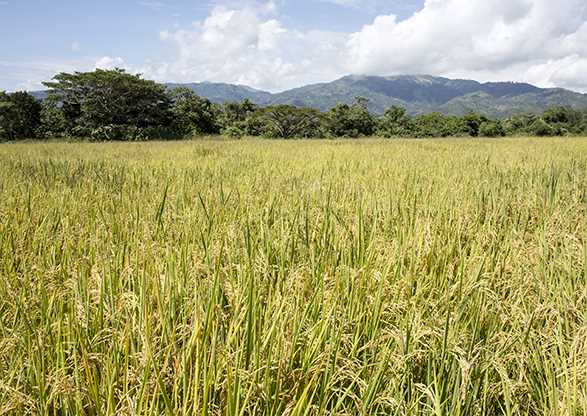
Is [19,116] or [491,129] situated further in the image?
[491,129]

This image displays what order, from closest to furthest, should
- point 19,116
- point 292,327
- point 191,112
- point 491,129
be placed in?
point 292,327 < point 19,116 < point 191,112 < point 491,129

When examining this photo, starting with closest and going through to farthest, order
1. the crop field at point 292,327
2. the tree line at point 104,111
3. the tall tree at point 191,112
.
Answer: the crop field at point 292,327, the tree line at point 104,111, the tall tree at point 191,112

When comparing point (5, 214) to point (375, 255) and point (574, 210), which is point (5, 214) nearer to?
point (375, 255)

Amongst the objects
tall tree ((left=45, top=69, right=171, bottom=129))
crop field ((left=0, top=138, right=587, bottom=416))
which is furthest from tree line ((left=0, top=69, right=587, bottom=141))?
crop field ((left=0, top=138, right=587, bottom=416))

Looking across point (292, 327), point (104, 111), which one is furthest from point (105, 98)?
point (292, 327)

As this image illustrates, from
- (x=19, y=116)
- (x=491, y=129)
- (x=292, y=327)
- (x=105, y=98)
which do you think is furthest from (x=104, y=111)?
(x=491, y=129)

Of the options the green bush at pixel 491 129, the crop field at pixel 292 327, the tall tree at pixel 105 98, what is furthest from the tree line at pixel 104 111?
the green bush at pixel 491 129

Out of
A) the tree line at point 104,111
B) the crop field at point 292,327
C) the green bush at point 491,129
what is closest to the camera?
the crop field at point 292,327

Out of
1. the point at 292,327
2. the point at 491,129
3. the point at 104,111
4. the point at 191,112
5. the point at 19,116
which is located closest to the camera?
the point at 292,327

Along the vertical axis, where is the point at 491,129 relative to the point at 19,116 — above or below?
above

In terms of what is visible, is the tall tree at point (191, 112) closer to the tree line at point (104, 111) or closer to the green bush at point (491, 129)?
the tree line at point (104, 111)

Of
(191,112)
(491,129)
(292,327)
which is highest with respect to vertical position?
(191,112)

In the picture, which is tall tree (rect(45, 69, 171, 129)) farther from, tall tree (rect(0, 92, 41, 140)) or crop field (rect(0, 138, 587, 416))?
crop field (rect(0, 138, 587, 416))

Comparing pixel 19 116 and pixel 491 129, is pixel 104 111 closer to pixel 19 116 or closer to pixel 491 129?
pixel 19 116
